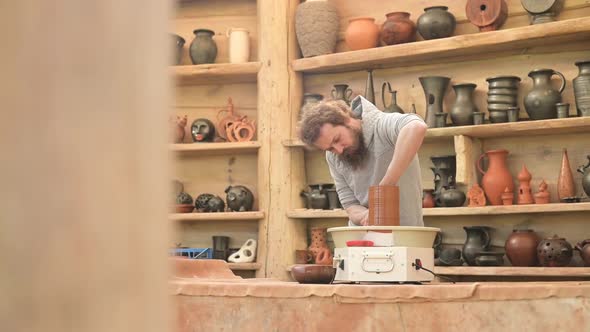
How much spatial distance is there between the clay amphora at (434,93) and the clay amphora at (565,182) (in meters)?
0.88

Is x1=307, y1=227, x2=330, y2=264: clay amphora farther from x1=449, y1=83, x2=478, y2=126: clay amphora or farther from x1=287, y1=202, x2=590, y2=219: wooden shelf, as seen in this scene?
x1=449, y1=83, x2=478, y2=126: clay amphora

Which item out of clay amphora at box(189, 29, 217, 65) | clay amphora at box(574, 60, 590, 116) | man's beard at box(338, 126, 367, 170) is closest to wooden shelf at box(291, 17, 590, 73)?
clay amphora at box(574, 60, 590, 116)

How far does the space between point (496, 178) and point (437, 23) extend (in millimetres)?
1118

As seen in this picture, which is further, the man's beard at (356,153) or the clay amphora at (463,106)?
the clay amphora at (463,106)

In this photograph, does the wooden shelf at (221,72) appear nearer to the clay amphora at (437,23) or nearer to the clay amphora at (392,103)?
the clay amphora at (392,103)

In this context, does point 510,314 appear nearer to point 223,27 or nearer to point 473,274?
point 473,274

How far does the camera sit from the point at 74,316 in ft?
1.46

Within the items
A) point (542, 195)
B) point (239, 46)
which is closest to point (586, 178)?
point (542, 195)

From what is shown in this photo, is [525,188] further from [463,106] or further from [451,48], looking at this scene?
[451,48]

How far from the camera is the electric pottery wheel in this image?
2887mm

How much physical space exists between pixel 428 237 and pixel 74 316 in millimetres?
2650

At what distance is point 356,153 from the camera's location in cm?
391

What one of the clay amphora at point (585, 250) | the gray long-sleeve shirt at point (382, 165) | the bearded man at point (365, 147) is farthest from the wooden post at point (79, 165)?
the clay amphora at point (585, 250)

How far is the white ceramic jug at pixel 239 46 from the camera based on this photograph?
6.38 metres
